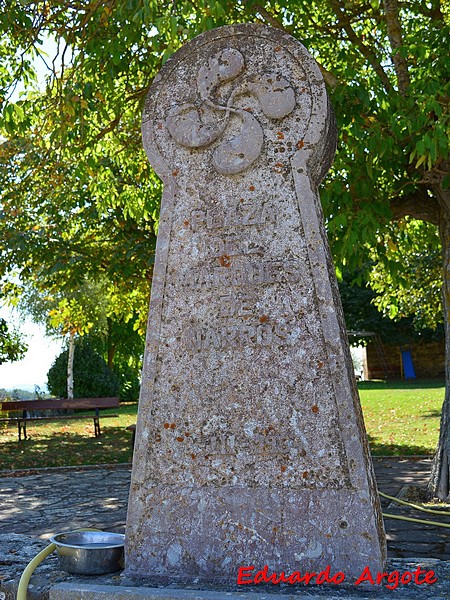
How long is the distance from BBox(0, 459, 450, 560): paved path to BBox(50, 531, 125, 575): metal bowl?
2.27m

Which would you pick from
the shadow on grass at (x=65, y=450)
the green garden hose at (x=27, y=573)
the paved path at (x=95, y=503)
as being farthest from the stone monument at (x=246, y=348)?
the shadow on grass at (x=65, y=450)

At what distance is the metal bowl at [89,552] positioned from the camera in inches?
137

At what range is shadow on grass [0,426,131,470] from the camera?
1176 cm

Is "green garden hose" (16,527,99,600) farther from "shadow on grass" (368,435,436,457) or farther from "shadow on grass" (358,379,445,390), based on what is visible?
"shadow on grass" (358,379,445,390)

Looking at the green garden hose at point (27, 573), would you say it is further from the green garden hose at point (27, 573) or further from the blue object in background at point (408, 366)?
the blue object in background at point (408, 366)

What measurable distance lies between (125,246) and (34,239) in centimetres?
149

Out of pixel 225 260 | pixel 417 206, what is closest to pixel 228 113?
pixel 225 260

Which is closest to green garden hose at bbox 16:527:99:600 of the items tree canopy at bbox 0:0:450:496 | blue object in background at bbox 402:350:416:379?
tree canopy at bbox 0:0:450:496

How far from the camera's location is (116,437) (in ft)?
50.5

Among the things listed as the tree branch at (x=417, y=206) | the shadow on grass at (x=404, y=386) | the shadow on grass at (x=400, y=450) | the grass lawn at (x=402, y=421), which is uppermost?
the tree branch at (x=417, y=206)

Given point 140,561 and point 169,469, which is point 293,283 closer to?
point 169,469

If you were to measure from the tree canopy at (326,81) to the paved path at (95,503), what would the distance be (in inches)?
70.1

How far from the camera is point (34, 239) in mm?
11828

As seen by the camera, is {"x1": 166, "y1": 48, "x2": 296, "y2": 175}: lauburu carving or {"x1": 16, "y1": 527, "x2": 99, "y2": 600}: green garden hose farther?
{"x1": 166, "y1": 48, "x2": 296, "y2": 175}: lauburu carving
